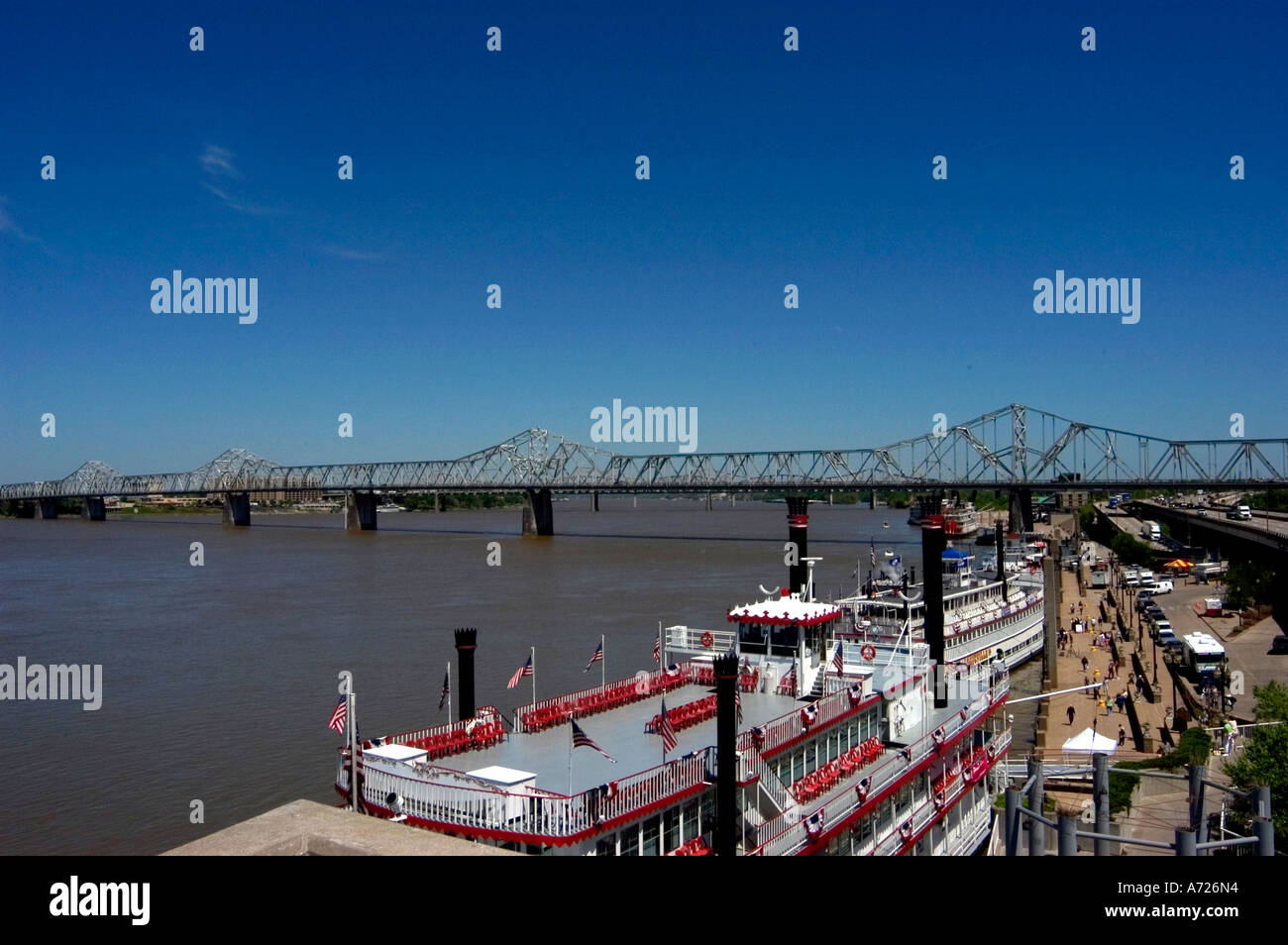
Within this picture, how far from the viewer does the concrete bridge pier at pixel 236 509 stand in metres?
140

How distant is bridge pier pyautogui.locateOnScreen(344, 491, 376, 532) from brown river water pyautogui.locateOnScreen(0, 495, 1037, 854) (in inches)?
1471

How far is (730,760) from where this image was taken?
12.0 meters

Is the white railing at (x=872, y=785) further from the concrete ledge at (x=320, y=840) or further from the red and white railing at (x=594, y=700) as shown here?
the concrete ledge at (x=320, y=840)

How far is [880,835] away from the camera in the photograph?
16.0 meters

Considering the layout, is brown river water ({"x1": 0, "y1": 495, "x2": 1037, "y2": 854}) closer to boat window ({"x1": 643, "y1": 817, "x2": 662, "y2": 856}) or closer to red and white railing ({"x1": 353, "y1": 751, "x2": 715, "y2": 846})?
red and white railing ({"x1": 353, "y1": 751, "x2": 715, "y2": 846})

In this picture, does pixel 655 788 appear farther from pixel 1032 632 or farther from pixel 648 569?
pixel 648 569

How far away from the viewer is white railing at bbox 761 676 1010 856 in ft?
42.8

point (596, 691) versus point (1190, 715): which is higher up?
point (596, 691)

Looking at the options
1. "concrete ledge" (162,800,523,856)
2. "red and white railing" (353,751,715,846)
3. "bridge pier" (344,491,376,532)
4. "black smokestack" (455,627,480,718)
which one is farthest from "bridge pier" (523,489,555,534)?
"concrete ledge" (162,800,523,856)

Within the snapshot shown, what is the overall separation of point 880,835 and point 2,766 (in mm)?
19049

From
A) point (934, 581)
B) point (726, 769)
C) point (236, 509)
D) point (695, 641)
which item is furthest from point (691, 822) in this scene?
point (236, 509)

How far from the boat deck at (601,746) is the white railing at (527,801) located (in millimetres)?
658

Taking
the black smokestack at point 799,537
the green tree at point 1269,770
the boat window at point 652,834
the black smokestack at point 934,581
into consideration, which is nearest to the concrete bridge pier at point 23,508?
the black smokestack at point 799,537
